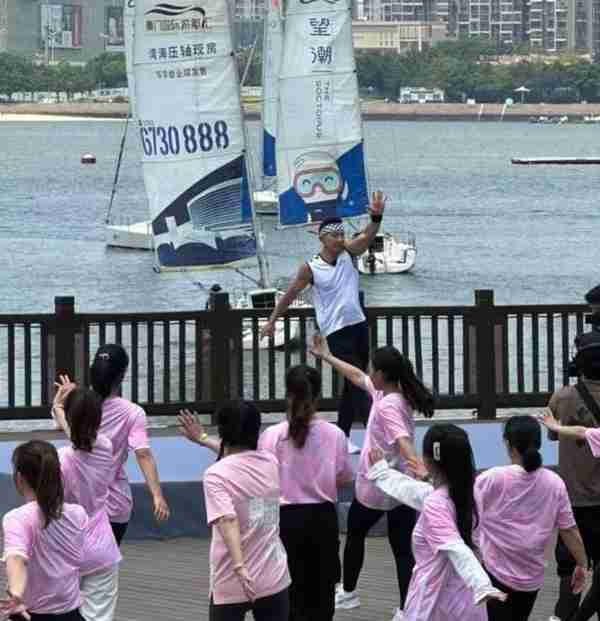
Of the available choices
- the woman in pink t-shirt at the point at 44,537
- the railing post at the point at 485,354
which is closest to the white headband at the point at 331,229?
the railing post at the point at 485,354

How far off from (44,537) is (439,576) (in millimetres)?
1589

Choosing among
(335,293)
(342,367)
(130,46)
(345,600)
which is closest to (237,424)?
(342,367)

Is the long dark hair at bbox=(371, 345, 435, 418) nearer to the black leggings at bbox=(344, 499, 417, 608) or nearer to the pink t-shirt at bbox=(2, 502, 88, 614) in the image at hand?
the black leggings at bbox=(344, 499, 417, 608)

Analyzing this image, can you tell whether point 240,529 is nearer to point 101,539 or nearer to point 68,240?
point 101,539

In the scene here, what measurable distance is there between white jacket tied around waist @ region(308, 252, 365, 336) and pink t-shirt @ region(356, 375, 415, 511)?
298 cm

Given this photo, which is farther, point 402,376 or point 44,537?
point 402,376

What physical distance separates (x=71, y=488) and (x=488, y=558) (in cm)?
191

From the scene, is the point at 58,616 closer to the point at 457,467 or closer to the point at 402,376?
the point at 457,467

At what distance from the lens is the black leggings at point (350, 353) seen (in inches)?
532

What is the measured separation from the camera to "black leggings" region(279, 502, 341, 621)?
957 cm

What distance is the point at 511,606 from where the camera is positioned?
355 inches

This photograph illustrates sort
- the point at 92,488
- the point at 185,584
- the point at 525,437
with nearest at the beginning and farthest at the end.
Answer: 1. the point at 525,437
2. the point at 92,488
3. the point at 185,584

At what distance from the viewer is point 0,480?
44.3 ft

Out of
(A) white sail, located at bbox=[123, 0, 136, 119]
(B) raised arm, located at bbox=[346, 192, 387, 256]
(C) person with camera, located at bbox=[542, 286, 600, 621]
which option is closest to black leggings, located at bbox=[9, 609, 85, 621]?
(C) person with camera, located at bbox=[542, 286, 600, 621]
